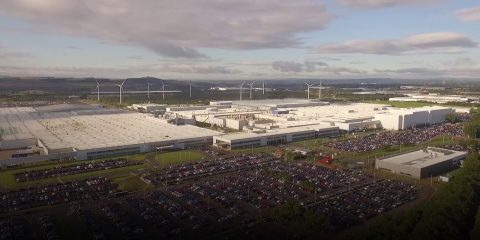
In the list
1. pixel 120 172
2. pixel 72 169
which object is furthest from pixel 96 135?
pixel 120 172

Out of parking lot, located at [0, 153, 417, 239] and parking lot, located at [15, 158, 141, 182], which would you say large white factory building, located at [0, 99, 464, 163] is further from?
parking lot, located at [0, 153, 417, 239]

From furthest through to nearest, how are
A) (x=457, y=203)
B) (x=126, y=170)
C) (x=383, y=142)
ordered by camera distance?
(x=383, y=142), (x=126, y=170), (x=457, y=203)

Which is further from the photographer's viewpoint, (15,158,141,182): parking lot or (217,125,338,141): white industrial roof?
(217,125,338,141): white industrial roof

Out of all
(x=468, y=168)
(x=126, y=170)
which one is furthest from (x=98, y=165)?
(x=468, y=168)

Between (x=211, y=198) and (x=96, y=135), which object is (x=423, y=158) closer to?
(x=211, y=198)

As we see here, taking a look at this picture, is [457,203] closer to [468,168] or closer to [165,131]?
[468,168]

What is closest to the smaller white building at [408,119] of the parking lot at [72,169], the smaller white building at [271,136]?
the smaller white building at [271,136]

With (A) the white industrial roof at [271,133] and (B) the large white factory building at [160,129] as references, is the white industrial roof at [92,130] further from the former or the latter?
(A) the white industrial roof at [271,133]

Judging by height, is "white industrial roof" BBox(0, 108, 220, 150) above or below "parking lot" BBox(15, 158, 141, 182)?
above

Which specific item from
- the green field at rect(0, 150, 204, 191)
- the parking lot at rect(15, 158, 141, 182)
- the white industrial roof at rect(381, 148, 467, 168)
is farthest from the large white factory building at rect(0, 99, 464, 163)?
the white industrial roof at rect(381, 148, 467, 168)
